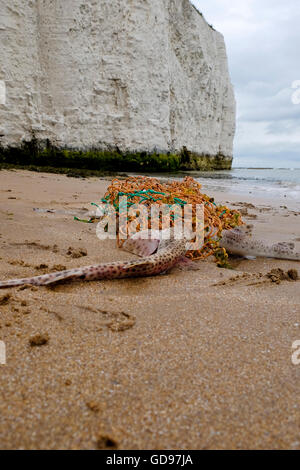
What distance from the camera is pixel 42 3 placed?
12656 millimetres

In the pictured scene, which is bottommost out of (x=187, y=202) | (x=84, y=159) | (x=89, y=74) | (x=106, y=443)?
(x=106, y=443)

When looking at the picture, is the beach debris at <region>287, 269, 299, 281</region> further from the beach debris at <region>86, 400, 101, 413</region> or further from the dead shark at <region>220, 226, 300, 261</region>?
the beach debris at <region>86, 400, 101, 413</region>

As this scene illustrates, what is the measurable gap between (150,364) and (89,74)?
1488 cm

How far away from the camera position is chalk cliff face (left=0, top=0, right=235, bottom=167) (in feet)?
38.7

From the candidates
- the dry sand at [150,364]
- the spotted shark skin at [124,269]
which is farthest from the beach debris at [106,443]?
the spotted shark skin at [124,269]

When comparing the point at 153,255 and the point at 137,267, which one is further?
the point at 153,255

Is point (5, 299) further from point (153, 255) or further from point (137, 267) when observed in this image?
point (153, 255)

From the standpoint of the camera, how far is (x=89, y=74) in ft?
44.7

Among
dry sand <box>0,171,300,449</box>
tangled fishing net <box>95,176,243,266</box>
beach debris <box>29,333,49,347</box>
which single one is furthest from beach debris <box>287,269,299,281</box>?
beach debris <box>29,333,49,347</box>

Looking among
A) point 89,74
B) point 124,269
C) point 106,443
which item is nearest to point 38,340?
point 106,443

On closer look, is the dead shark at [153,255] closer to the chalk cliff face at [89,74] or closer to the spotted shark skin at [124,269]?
the spotted shark skin at [124,269]
